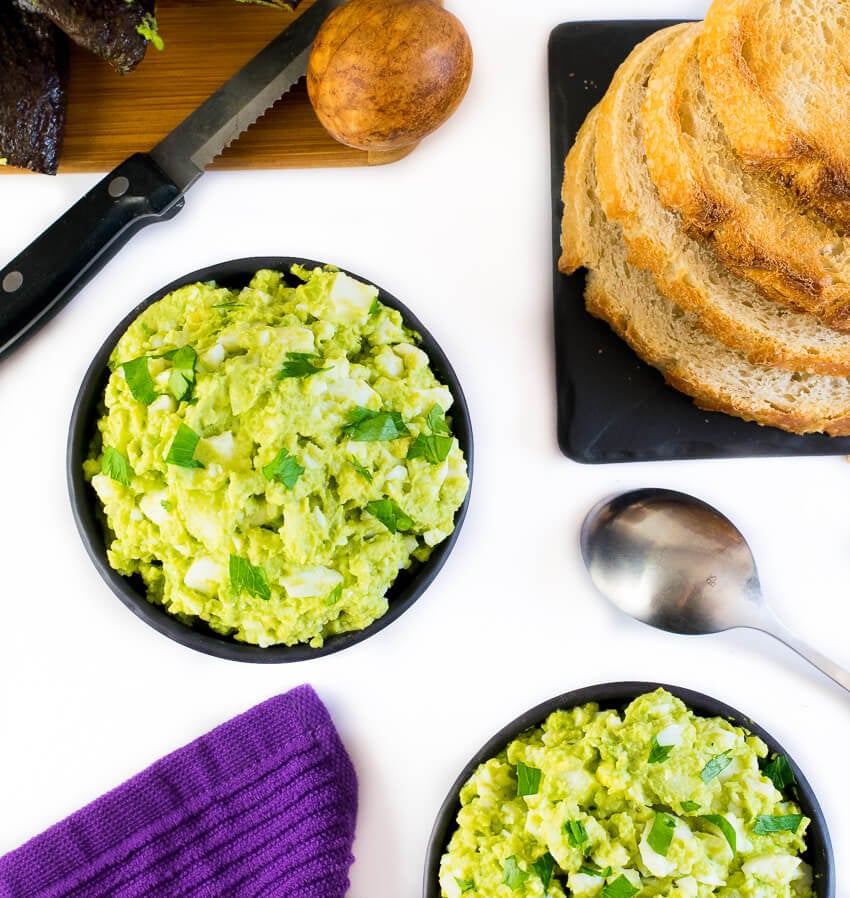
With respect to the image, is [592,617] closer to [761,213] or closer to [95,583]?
[761,213]

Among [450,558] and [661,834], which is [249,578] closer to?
[450,558]

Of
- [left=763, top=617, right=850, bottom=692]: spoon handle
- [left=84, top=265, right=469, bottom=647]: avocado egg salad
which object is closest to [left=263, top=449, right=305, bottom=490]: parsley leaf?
[left=84, top=265, right=469, bottom=647]: avocado egg salad

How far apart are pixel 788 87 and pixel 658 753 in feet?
2.93

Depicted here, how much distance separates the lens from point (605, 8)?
4.88 ft

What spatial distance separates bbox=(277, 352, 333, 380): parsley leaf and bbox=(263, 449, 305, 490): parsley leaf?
0.31 ft

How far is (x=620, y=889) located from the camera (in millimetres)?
1125

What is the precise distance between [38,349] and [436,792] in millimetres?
941

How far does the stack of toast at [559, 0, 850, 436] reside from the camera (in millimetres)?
1205

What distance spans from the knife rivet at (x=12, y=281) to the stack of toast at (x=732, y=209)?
818 mm

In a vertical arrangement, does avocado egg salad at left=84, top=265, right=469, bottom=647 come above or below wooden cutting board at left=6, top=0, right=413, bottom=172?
below

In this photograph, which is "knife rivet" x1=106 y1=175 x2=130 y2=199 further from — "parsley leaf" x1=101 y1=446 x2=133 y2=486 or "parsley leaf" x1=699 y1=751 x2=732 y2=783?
"parsley leaf" x1=699 y1=751 x2=732 y2=783

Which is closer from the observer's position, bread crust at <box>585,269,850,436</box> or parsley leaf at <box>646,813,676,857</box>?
parsley leaf at <box>646,813,676,857</box>

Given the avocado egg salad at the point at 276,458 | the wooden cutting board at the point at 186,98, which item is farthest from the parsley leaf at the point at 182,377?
the wooden cutting board at the point at 186,98

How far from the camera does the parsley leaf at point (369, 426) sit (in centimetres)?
107
